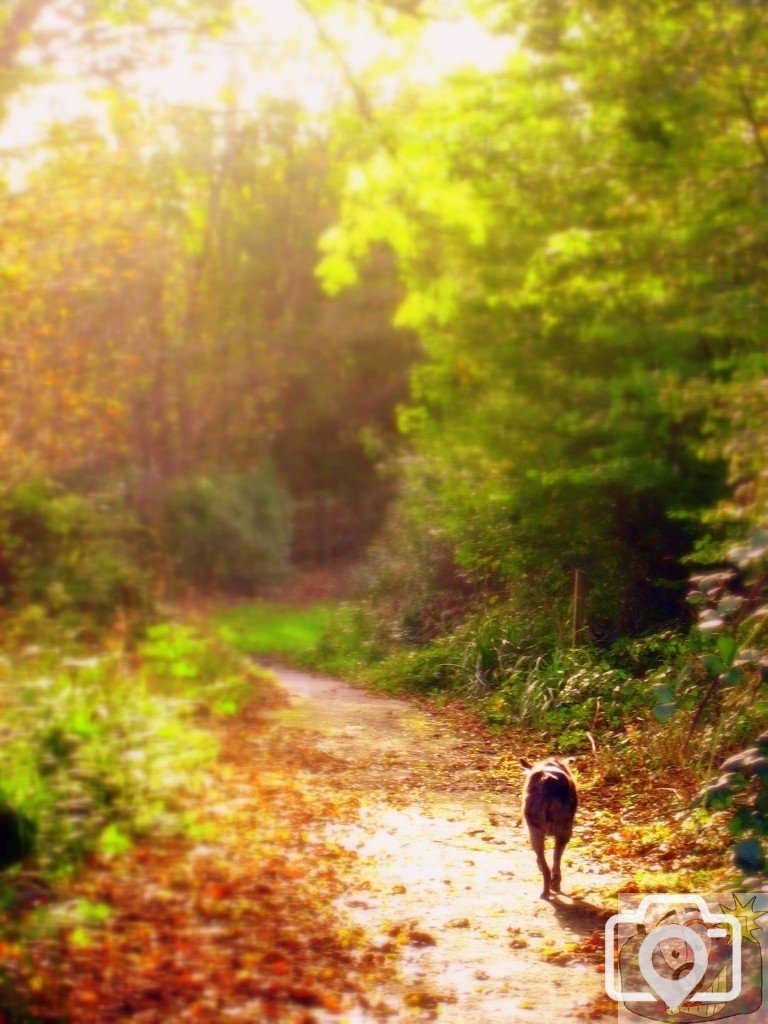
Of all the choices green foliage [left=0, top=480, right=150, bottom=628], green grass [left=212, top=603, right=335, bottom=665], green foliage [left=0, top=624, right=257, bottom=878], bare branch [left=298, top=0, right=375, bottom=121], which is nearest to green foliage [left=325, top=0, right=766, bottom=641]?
bare branch [left=298, top=0, right=375, bottom=121]

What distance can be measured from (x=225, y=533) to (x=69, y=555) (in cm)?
226

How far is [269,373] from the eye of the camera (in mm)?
12438

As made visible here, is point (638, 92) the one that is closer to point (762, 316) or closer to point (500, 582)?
point (762, 316)

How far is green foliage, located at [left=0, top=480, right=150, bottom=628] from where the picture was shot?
7820mm

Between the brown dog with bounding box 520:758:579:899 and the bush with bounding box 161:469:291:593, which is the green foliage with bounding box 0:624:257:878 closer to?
the brown dog with bounding box 520:758:579:899

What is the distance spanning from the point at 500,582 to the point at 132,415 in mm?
4303

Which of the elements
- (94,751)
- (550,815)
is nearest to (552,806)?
(550,815)

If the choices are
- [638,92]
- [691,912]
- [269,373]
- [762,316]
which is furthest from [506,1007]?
[269,373]

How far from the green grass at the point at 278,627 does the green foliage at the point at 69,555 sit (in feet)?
2.58

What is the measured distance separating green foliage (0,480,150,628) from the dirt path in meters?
1.62

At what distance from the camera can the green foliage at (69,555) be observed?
7.82m

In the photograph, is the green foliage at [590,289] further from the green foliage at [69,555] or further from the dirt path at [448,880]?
the green foliage at [69,555]

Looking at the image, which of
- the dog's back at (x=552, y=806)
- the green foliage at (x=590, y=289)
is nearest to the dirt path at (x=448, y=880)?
the dog's back at (x=552, y=806)

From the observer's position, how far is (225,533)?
10.6 metres
